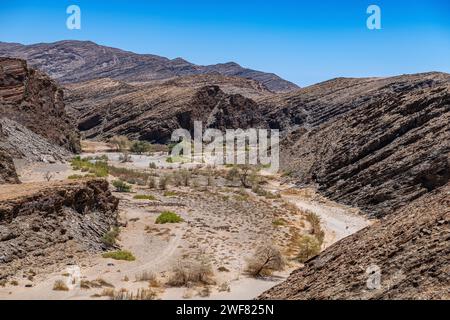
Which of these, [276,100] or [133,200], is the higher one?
[276,100]

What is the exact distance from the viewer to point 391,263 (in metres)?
5.95

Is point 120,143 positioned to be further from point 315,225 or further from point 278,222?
point 315,225

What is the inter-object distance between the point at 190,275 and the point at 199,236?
6206 mm

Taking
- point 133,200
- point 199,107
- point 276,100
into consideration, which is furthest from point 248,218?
point 276,100

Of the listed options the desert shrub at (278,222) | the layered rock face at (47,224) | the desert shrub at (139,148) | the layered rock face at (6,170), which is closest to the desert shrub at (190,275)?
the layered rock face at (47,224)

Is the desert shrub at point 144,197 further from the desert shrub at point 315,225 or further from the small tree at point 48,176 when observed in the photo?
the desert shrub at point 315,225

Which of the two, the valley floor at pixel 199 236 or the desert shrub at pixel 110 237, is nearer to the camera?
the valley floor at pixel 199 236

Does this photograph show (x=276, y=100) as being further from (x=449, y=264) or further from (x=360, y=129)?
(x=449, y=264)

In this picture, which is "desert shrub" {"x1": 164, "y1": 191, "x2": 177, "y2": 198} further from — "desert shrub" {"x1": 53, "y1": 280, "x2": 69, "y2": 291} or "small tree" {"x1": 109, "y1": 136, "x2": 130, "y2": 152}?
"small tree" {"x1": 109, "y1": 136, "x2": 130, "y2": 152}

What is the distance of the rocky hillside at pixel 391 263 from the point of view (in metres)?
5.30

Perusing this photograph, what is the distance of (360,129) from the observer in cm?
3916

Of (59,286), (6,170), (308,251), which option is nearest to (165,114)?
(6,170)

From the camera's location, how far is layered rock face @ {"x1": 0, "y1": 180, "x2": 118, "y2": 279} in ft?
45.3

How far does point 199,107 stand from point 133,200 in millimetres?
62676
